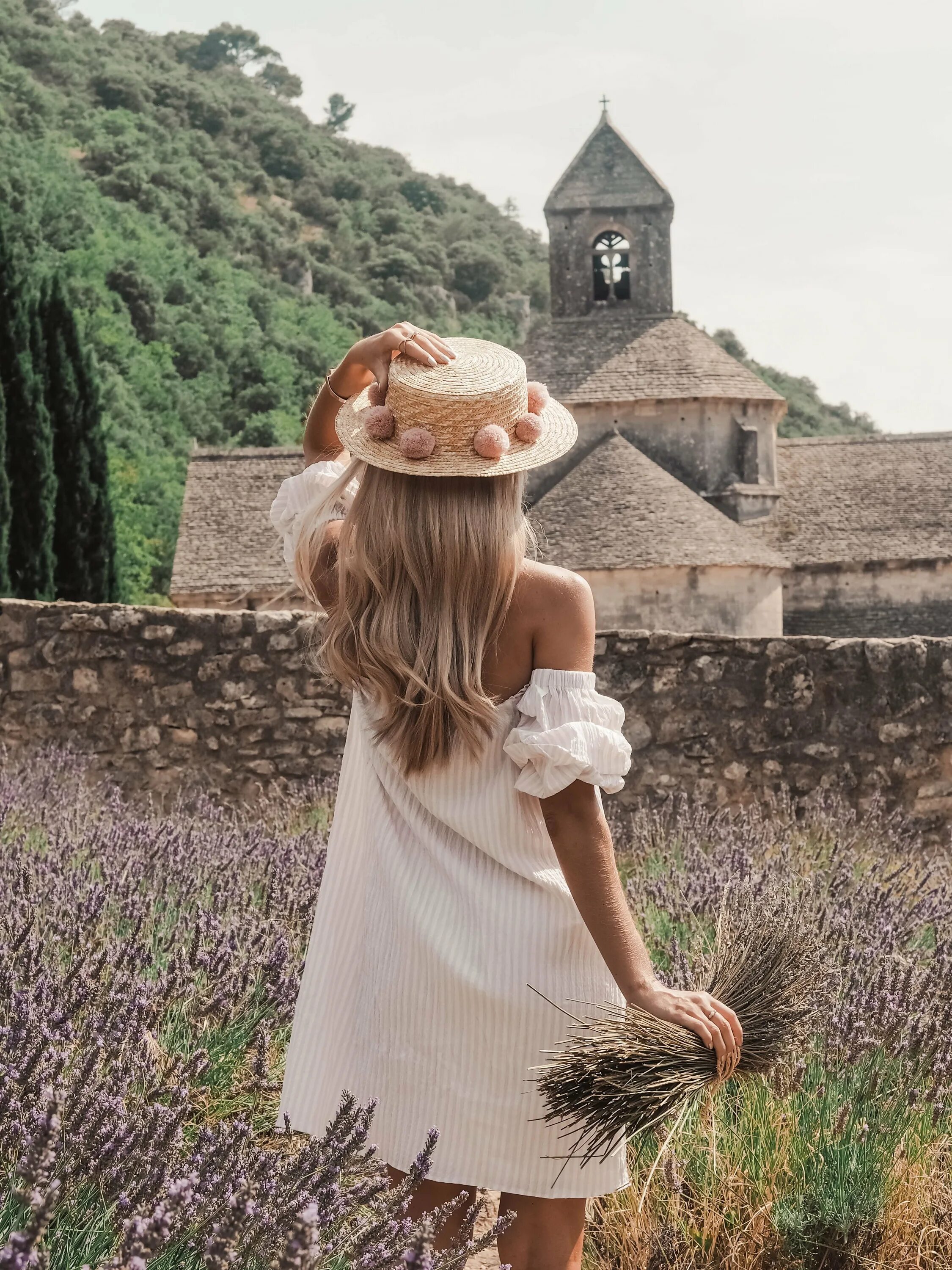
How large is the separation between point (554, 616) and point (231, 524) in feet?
76.4

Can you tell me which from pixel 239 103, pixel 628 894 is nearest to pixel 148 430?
pixel 628 894

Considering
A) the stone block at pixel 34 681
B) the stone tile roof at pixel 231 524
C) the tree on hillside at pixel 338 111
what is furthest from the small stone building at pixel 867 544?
the tree on hillside at pixel 338 111

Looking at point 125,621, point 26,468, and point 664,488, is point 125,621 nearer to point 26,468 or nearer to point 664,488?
point 26,468

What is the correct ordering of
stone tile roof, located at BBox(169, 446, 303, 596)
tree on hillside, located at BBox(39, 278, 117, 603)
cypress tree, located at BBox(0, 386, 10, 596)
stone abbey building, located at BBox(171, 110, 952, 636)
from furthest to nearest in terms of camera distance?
stone tile roof, located at BBox(169, 446, 303, 596) < stone abbey building, located at BBox(171, 110, 952, 636) < tree on hillside, located at BBox(39, 278, 117, 603) < cypress tree, located at BBox(0, 386, 10, 596)

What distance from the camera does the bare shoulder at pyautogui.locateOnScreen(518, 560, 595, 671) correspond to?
6.59ft

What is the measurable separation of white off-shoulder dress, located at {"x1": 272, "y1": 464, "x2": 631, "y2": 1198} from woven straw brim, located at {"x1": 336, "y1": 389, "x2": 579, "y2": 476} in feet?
1.12

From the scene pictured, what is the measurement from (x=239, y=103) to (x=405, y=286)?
76.2 ft

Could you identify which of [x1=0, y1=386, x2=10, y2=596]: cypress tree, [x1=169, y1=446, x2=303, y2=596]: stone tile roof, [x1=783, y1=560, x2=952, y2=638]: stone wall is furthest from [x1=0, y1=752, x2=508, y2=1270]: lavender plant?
[x1=783, y1=560, x2=952, y2=638]: stone wall

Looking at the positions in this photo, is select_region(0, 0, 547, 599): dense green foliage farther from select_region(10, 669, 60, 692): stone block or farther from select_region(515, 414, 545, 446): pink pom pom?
select_region(515, 414, 545, 446): pink pom pom

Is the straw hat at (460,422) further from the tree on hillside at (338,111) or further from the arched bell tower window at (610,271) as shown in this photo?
the tree on hillside at (338,111)

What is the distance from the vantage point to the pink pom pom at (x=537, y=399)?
2.21m

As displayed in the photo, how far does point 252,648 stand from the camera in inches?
280

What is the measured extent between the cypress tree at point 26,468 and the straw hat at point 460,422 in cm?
1543

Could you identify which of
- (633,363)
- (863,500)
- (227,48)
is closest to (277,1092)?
(633,363)
